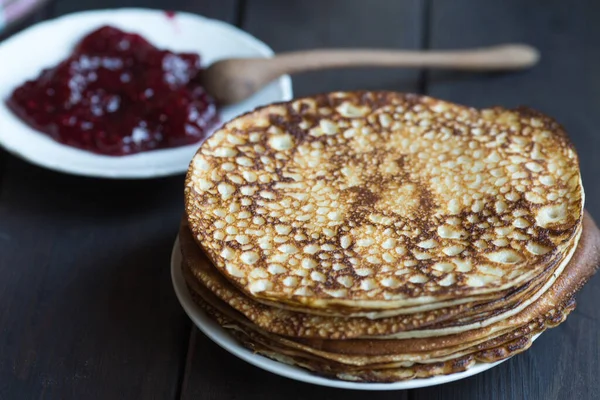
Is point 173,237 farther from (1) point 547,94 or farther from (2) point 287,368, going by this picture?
(1) point 547,94

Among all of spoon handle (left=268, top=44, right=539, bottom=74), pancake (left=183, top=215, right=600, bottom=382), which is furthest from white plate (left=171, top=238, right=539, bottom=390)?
spoon handle (left=268, top=44, right=539, bottom=74)

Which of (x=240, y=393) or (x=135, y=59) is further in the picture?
(x=135, y=59)

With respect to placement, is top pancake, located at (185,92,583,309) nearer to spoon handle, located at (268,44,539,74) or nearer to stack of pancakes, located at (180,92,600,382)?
stack of pancakes, located at (180,92,600,382)

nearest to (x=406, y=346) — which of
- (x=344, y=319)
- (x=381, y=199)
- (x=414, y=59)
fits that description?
(x=344, y=319)

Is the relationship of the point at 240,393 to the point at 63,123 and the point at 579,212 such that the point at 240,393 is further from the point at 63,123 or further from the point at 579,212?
the point at 63,123

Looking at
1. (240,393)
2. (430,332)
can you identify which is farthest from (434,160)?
(240,393)

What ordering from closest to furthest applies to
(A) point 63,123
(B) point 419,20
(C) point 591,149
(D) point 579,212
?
(D) point 579,212, (A) point 63,123, (C) point 591,149, (B) point 419,20
